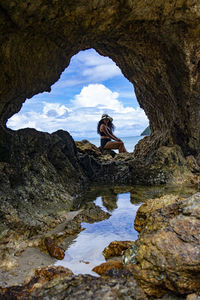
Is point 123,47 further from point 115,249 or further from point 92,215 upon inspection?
point 115,249

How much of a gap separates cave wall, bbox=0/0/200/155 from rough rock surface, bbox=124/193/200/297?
4412 millimetres

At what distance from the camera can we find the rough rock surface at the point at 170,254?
216 centimetres

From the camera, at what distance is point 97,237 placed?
3.90 metres

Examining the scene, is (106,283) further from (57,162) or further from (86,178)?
(86,178)

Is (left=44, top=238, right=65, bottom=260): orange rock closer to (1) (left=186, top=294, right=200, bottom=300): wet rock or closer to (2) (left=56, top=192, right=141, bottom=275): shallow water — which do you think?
(2) (left=56, top=192, right=141, bottom=275): shallow water

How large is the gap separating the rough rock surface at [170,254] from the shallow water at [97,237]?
2.34 feet

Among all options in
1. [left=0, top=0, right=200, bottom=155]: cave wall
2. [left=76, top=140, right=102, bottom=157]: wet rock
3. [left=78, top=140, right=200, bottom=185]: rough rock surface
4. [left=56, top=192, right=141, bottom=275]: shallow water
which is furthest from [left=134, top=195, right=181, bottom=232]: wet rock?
[left=76, top=140, right=102, bottom=157]: wet rock

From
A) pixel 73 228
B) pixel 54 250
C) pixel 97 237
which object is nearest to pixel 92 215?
pixel 73 228

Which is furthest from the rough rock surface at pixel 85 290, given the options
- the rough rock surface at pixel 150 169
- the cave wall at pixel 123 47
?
the rough rock surface at pixel 150 169

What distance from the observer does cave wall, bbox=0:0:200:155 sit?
16.0 feet

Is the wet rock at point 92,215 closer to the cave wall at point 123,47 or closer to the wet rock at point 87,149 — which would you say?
Answer: the cave wall at point 123,47

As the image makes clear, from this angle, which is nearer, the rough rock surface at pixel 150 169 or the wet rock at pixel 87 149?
the rough rock surface at pixel 150 169

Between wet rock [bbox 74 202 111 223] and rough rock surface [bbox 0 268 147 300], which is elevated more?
rough rock surface [bbox 0 268 147 300]

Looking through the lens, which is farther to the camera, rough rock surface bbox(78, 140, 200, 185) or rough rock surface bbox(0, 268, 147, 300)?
rough rock surface bbox(78, 140, 200, 185)
